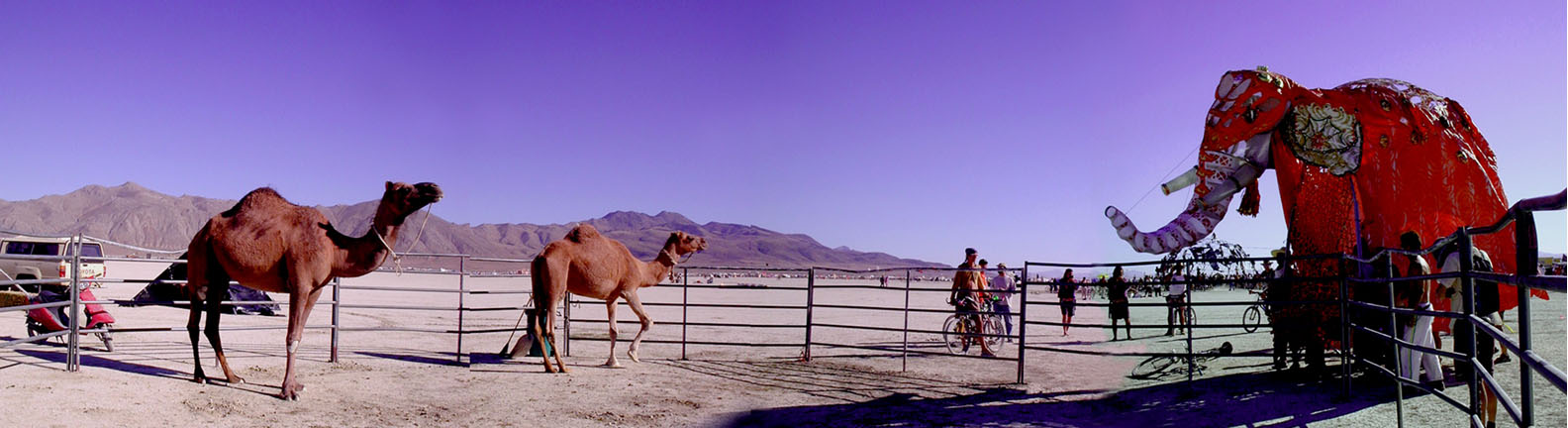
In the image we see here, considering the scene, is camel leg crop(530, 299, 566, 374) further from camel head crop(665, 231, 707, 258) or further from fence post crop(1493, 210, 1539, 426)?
fence post crop(1493, 210, 1539, 426)

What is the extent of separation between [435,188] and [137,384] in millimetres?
2792

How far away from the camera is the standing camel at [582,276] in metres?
9.74

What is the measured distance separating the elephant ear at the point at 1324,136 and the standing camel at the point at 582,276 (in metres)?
7.01

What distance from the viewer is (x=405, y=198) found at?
26.0ft

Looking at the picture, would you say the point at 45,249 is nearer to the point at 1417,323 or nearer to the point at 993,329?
the point at 993,329

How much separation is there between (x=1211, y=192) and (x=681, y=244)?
20.7ft

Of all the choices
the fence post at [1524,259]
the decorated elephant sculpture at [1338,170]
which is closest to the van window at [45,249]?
the decorated elephant sculpture at [1338,170]

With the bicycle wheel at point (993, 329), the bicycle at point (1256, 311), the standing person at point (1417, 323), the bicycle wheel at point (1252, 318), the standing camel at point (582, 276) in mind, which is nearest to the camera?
the standing person at point (1417, 323)

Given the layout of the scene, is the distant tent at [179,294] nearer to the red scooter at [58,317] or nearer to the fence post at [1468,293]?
the red scooter at [58,317]

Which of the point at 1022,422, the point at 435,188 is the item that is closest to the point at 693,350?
the point at 435,188

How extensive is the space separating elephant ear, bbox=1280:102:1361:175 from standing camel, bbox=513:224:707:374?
7.01m

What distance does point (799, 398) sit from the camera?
8102 millimetres

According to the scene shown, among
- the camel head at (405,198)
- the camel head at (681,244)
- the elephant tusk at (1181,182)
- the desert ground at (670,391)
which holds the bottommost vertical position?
the desert ground at (670,391)

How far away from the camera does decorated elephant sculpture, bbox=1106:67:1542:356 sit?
26.5ft
